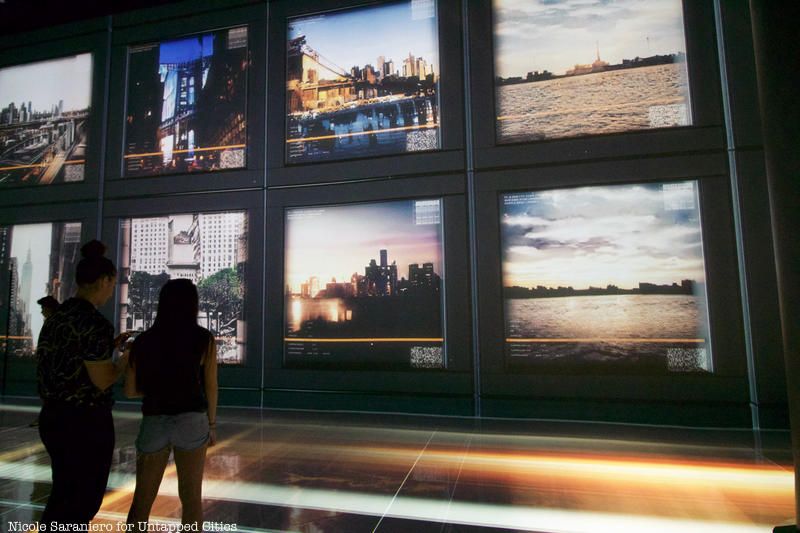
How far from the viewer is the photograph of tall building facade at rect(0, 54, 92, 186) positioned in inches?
259

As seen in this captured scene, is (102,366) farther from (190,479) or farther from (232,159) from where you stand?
(232,159)

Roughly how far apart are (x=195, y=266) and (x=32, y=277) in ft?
8.48

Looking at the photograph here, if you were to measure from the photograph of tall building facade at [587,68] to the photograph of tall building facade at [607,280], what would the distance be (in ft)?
2.57

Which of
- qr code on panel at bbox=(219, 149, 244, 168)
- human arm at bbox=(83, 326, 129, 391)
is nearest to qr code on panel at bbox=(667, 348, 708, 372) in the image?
human arm at bbox=(83, 326, 129, 391)

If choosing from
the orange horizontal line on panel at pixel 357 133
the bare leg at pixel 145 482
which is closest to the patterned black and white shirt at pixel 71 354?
the bare leg at pixel 145 482

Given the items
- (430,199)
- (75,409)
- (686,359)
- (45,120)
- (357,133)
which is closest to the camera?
(75,409)

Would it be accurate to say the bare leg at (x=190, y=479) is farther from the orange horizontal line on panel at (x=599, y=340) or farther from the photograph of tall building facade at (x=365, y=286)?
the orange horizontal line on panel at (x=599, y=340)

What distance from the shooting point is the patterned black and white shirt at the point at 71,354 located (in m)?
1.63

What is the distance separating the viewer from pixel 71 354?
164 centimetres

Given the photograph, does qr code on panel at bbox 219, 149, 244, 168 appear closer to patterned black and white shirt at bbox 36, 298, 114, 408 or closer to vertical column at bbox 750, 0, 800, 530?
patterned black and white shirt at bbox 36, 298, 114, 408

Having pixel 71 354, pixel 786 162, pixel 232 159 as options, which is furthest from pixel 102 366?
pixel 232 159

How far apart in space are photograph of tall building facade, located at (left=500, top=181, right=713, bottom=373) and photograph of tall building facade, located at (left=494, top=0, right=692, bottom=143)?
78cm

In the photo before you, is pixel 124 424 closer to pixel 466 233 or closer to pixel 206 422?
pixel 206 422

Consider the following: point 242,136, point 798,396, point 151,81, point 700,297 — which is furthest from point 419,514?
point 151,81
